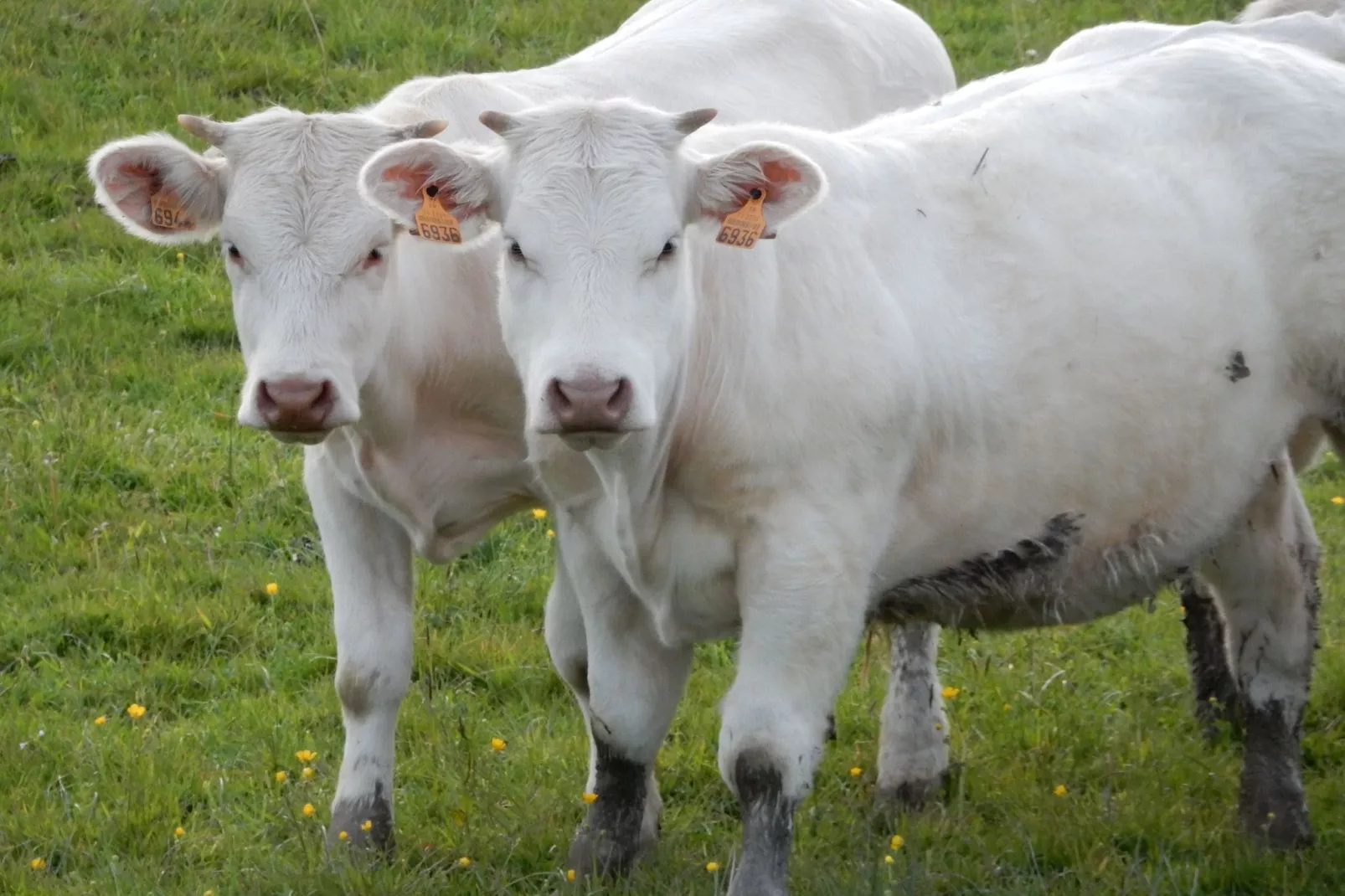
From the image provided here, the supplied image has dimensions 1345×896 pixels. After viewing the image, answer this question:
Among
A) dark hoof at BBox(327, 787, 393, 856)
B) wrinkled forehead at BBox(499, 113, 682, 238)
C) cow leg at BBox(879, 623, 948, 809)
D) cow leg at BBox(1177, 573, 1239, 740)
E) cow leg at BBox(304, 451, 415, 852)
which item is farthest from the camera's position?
cow leg at BBox(1177, 573, 1239, 740)

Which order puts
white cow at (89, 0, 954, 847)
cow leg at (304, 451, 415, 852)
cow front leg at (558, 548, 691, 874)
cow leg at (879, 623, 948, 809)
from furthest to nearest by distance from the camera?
cow leg at (879, 623, 948, 809), cow leg at (304, 451, 415, 852), cow front leg at (558, 548, 691, 874), white cow at (89, 0, 954, 847)

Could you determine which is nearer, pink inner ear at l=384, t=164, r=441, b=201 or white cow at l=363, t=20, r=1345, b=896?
white cow at l=363, t=20, r=1345, b=896

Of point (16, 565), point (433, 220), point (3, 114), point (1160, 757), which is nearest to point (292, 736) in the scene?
point (16, 565)

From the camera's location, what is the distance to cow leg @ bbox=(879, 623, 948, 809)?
6121mm

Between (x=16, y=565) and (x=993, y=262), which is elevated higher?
(x=993, y=262)

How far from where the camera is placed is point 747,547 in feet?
15.8

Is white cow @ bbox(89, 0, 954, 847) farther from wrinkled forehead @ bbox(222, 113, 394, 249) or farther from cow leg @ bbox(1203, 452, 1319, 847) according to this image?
cow leg @ bbox(1203, 452, 1319, 847)

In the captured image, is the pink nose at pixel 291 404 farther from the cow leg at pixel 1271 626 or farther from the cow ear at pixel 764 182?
the cow leg at pixel 1271 626

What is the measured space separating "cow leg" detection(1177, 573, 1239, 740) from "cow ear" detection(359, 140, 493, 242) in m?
2.86

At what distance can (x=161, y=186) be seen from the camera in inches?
215

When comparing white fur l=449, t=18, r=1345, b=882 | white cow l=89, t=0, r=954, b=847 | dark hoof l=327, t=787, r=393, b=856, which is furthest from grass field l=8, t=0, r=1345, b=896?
white fur l=449, t=18, r=1345, b=882

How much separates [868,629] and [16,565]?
3.67 meters

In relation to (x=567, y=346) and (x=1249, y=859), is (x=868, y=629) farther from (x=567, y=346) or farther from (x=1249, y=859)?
(x=567, y=346)

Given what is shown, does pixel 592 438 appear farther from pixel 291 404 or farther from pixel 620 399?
pixel 291 404
